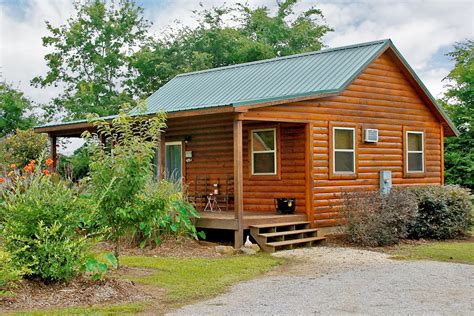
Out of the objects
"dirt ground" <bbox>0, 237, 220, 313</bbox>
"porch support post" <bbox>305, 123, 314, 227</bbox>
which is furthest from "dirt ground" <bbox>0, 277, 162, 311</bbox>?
"porch support post" <bbox>305, 123, 314, 227</bbox>

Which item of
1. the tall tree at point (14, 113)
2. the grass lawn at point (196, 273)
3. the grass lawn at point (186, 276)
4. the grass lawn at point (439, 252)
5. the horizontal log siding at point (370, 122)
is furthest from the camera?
the tall tree at point (14, 113)

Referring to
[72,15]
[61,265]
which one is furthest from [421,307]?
[72,15]

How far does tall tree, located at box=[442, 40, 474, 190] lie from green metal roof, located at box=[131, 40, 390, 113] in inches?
446

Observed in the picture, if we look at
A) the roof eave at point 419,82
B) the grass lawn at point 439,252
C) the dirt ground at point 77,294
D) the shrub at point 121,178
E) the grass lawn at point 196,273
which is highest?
the roof eave at point 419,82

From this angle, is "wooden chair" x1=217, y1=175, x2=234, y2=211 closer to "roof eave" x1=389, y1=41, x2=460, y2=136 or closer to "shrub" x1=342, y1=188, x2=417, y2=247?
"shrub" x1=342, y1=188, x2=417, y2=247

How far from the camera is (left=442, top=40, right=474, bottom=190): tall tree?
84.6 feet

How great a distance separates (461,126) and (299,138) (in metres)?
15.4

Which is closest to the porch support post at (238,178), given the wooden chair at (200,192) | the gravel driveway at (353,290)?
the gravel driveway at (353,290)

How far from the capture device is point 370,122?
1560 cm

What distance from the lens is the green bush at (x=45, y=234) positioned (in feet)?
25.5

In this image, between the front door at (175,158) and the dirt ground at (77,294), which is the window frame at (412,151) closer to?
the front door at (175,158)

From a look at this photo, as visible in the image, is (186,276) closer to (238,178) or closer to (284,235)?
(238,178)

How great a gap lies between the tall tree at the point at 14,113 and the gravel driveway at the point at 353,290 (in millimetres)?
23510

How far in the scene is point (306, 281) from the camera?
918cm
